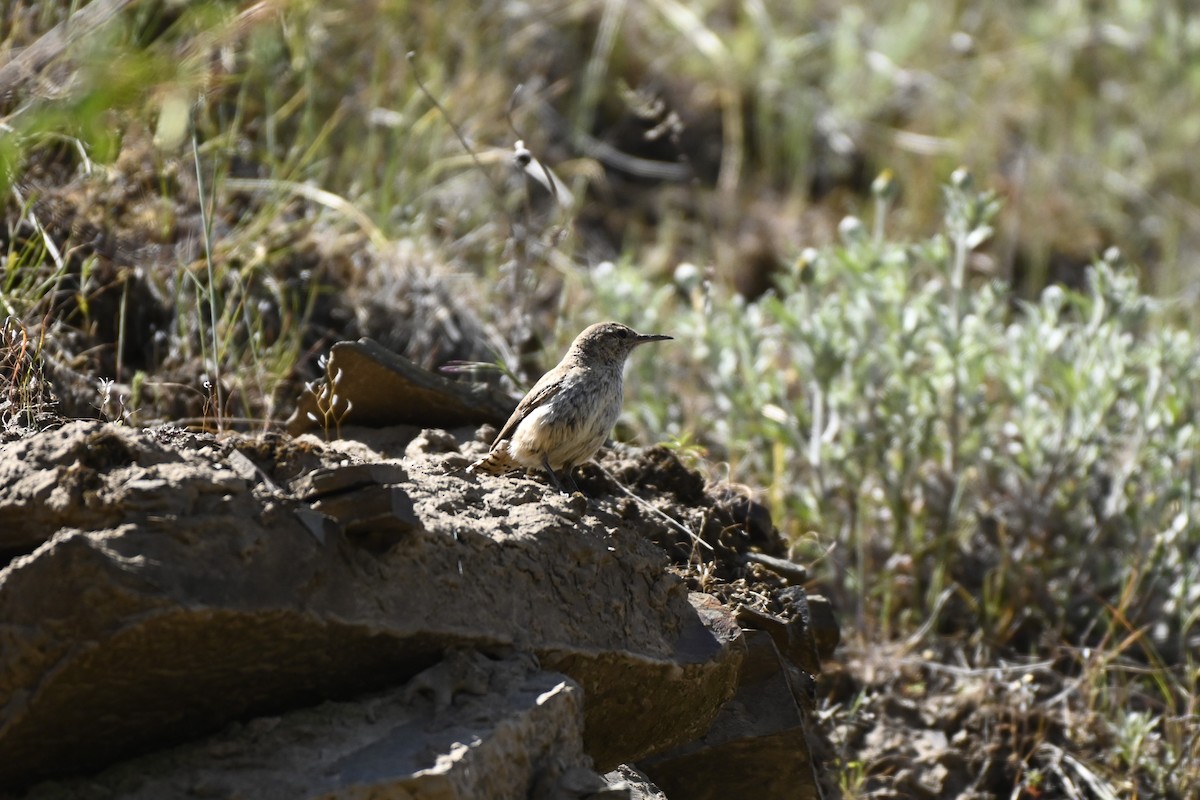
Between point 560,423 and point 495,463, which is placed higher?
point 560,423

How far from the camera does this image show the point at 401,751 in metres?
2.71

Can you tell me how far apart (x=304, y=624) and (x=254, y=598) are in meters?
0.13

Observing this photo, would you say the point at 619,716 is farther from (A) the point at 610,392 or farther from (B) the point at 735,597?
(A) the point at 610,392

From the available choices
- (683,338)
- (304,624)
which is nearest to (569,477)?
(304,624)

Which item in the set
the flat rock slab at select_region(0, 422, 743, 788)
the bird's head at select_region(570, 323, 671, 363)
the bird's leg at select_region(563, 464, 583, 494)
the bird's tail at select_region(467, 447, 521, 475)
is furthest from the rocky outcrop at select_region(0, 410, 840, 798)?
the bird's head at select_region(570, 323, 671, 363)

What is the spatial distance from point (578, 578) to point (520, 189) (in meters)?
4.46

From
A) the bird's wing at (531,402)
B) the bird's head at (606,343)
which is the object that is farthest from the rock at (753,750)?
the bird's head at (606,343)

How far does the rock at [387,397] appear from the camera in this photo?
14.1 feet

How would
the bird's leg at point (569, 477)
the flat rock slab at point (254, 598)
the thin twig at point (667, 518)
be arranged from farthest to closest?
the bird's leg at point (569, 477) → the thin twig at point (667, 518) → the flat rock slab at point (254, 598)

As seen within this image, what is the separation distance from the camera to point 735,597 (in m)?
4.10

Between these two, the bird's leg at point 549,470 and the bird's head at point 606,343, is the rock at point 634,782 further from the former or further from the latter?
the bird's head at point 606,343

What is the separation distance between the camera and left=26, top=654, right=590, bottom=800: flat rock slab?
2.62m

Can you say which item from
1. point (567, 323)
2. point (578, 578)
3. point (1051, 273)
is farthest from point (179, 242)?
point (1051, 273)

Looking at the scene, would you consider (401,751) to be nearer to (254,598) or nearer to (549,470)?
(254,598)
